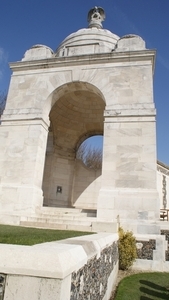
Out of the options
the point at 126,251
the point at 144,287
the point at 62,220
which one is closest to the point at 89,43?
the point at 62,220

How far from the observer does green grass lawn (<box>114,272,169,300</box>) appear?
4.42 meters

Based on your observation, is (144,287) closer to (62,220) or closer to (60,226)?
(60,226)

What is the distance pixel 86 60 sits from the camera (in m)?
9.80

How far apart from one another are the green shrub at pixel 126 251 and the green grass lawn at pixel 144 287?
0.39m

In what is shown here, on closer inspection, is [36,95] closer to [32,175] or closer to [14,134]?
[14,134]

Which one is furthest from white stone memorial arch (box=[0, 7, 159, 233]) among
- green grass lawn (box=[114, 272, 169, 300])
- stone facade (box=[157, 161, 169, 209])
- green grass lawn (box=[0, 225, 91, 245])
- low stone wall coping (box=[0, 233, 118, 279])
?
stone facade (box=[157, 161, 169, 209])

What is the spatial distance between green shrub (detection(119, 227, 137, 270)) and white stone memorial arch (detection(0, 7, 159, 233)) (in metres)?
0.90

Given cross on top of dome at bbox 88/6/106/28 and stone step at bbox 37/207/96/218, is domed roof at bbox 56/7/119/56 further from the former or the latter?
stone step at bbox 37/207/96/218

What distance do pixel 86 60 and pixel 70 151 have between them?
5.43 m

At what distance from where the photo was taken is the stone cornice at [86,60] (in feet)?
30.4

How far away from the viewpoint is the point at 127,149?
820 cm

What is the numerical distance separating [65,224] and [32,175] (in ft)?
8.11

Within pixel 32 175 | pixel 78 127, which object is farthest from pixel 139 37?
pixel 32 175

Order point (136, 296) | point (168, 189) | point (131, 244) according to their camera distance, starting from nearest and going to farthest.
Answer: point (136, 296) → point (131, 244) → point (168, 189)
